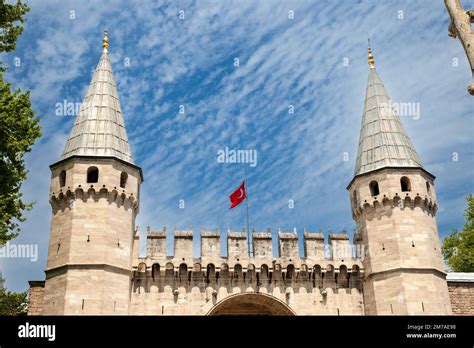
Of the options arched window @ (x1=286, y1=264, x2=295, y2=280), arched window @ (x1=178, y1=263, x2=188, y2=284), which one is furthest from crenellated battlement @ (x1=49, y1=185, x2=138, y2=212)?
arched window @ (x1=286, y1=264, x2=295, y2=280)

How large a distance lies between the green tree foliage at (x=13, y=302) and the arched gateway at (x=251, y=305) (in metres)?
10.3

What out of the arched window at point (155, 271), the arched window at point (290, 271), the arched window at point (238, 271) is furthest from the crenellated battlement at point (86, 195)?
the arched window at point (290, 271)

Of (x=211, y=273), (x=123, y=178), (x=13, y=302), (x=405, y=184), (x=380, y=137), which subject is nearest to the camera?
(x=211, y=273)

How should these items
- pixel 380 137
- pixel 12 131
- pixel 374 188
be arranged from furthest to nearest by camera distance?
1. pixel 380 137
2. pixel 374 188
3. pixel 12 131

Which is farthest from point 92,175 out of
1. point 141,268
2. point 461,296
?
point 461,296

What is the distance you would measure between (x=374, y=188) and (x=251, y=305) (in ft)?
24.2

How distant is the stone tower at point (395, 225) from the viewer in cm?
2309

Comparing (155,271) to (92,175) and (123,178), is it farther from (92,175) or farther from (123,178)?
(92,175)

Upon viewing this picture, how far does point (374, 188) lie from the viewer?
85.1 feet

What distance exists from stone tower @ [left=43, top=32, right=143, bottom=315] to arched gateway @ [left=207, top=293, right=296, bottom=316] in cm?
390

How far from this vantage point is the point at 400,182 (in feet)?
82.4

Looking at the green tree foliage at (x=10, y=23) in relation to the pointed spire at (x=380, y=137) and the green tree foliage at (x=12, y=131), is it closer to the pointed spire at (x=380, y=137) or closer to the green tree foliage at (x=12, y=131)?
the green tree foliage at (x=12, y=131)

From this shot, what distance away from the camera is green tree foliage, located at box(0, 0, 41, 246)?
18.2 m
